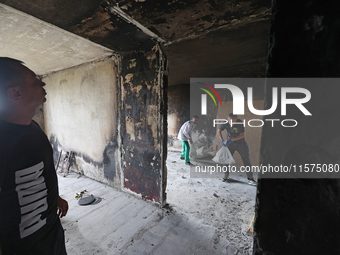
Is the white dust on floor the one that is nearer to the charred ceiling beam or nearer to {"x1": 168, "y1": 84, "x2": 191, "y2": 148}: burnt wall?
{"x1": 168, "y1": 84, "x2": 191, "y2": 148}: burnt wall

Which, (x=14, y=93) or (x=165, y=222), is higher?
(x=14, y=93)

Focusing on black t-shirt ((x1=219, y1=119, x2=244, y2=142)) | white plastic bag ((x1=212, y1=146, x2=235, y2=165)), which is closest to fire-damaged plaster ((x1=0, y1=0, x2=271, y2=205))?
black t-shirt ((x1=219, y1=119, x2=244, y2=142))

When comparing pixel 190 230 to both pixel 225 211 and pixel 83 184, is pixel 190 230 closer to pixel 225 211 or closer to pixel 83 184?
pixel 225 211

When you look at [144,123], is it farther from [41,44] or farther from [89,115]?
[41,44]

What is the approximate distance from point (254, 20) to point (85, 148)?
3663 mm

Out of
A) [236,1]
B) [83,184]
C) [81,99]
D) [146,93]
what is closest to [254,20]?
[236,1]

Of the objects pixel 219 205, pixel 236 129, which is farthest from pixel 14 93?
pixel 236 129

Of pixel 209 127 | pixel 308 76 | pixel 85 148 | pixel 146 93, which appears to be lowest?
pixel 85 148

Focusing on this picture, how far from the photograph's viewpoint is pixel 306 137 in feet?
1.70

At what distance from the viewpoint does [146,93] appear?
2.40 meters

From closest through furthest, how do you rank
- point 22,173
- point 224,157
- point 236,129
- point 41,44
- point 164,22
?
point 22,173
point 164,22
point 41,44
point 224,157
point 236,129

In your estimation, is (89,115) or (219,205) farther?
(89,115)

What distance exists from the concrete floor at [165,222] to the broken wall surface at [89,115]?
517 millimetres

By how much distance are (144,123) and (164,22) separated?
4.51ft
